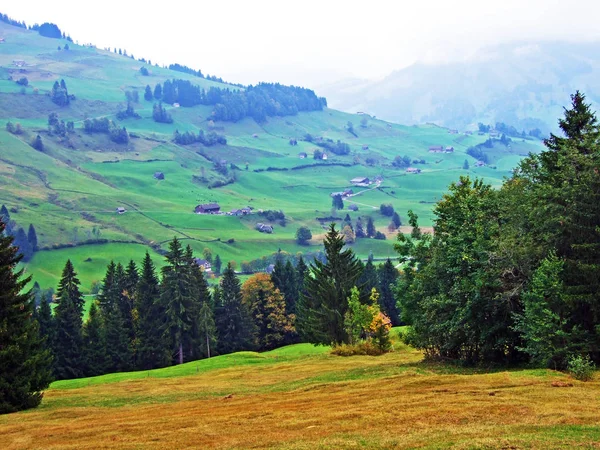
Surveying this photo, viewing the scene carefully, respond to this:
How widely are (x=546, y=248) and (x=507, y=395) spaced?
61.6 ft

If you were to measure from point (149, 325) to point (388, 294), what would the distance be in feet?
208

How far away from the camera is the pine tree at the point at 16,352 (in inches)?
1934

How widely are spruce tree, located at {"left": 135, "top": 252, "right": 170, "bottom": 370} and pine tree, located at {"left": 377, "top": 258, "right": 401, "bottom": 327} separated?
53.3 m

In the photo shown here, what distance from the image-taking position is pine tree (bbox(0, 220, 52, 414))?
49131mm

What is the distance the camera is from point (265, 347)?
139500 mm

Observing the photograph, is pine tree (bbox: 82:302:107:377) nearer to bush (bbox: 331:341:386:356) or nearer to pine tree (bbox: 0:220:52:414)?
bush (bbox: 331:341:386:356)

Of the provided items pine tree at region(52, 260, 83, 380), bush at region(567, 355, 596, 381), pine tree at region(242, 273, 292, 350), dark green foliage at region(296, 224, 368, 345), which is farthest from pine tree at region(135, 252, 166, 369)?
bush at region(567, 355, 596, 381)

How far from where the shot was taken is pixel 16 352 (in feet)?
162

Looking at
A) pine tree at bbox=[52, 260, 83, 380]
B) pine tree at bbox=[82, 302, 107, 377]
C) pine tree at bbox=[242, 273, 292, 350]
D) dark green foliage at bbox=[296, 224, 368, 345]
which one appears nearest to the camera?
dark green foliage at bbox=[296, 224, 368, 345]

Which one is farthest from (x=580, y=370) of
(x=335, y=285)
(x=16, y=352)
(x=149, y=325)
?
(x=149, y=325)

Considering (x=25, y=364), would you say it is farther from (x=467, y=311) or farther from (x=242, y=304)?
(x=242, y=304)

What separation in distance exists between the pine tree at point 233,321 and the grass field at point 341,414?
255ft

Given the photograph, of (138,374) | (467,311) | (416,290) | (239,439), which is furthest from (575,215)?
(138,374)

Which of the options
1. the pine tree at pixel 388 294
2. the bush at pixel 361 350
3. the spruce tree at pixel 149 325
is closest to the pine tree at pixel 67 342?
the spruce tree at pixel 149 325
